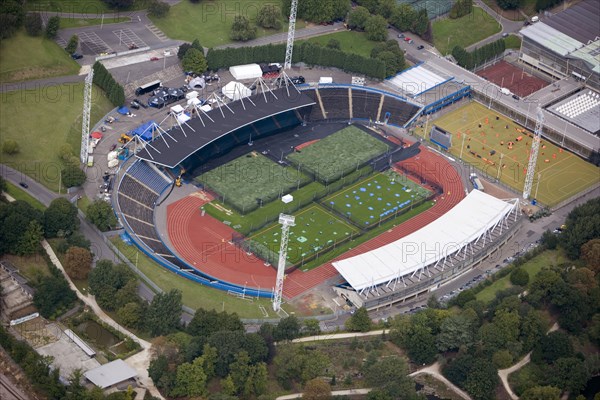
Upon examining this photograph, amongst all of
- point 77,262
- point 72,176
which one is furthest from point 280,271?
point 72,176

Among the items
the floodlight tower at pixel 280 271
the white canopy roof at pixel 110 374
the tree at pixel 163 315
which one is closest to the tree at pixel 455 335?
the floodlight tower at pixel 280 271

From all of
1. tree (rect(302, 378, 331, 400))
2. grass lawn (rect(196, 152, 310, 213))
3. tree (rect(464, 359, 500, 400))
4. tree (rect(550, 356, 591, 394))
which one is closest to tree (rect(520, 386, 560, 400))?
tree (rect(550, 356, 591, 394))

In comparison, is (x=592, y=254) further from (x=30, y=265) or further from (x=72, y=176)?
(x=30, y=265)

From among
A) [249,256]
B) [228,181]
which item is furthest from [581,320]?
[228,181]

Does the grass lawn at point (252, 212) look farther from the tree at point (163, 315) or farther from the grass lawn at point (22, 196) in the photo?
the tree at point (163, 315)

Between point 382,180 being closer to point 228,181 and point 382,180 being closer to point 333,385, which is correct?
point 228,181
